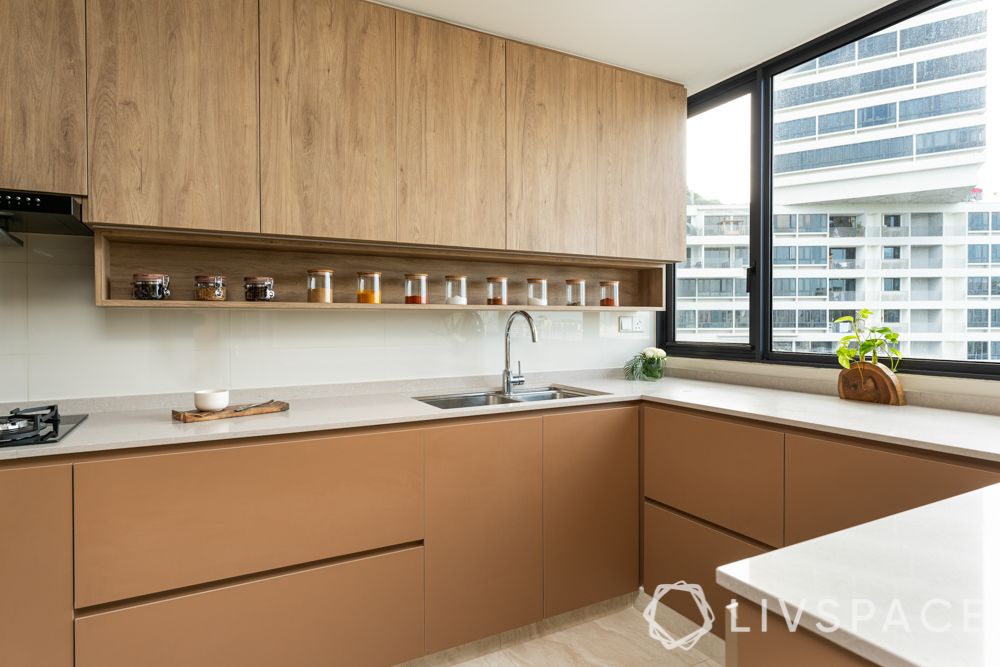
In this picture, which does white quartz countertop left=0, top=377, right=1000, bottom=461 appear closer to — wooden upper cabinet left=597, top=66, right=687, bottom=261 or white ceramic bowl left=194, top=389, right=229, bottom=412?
white ceramic bowl left=194, top=389, right=229, bottom=412

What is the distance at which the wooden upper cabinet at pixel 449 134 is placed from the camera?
2.19 m

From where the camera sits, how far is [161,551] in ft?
5.22

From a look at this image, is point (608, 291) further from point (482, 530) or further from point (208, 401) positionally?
point (208, 401)

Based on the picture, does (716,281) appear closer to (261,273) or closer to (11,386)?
(261,273)

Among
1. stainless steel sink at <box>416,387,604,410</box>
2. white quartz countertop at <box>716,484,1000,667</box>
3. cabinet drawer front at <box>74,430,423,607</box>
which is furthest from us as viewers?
stainless steel sink at <box>416,387,604,410</box>

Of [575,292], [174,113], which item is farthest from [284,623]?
[575,292]

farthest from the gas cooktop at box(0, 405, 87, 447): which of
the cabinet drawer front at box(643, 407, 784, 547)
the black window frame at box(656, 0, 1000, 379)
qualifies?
the black window frame at box(656, 0, 1000, 379)

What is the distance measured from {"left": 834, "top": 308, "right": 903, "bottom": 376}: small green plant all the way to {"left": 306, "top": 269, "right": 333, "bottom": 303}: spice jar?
205 cm

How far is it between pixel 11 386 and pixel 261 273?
2.92 feet

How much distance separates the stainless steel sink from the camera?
2.49m

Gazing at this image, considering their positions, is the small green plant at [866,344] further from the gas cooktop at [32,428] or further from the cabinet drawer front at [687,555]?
the gas cooktop at [32,428]

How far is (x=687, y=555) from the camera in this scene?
2.21 metres

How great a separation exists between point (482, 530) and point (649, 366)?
138 cm

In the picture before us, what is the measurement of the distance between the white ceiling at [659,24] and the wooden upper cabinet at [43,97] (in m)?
1.08
